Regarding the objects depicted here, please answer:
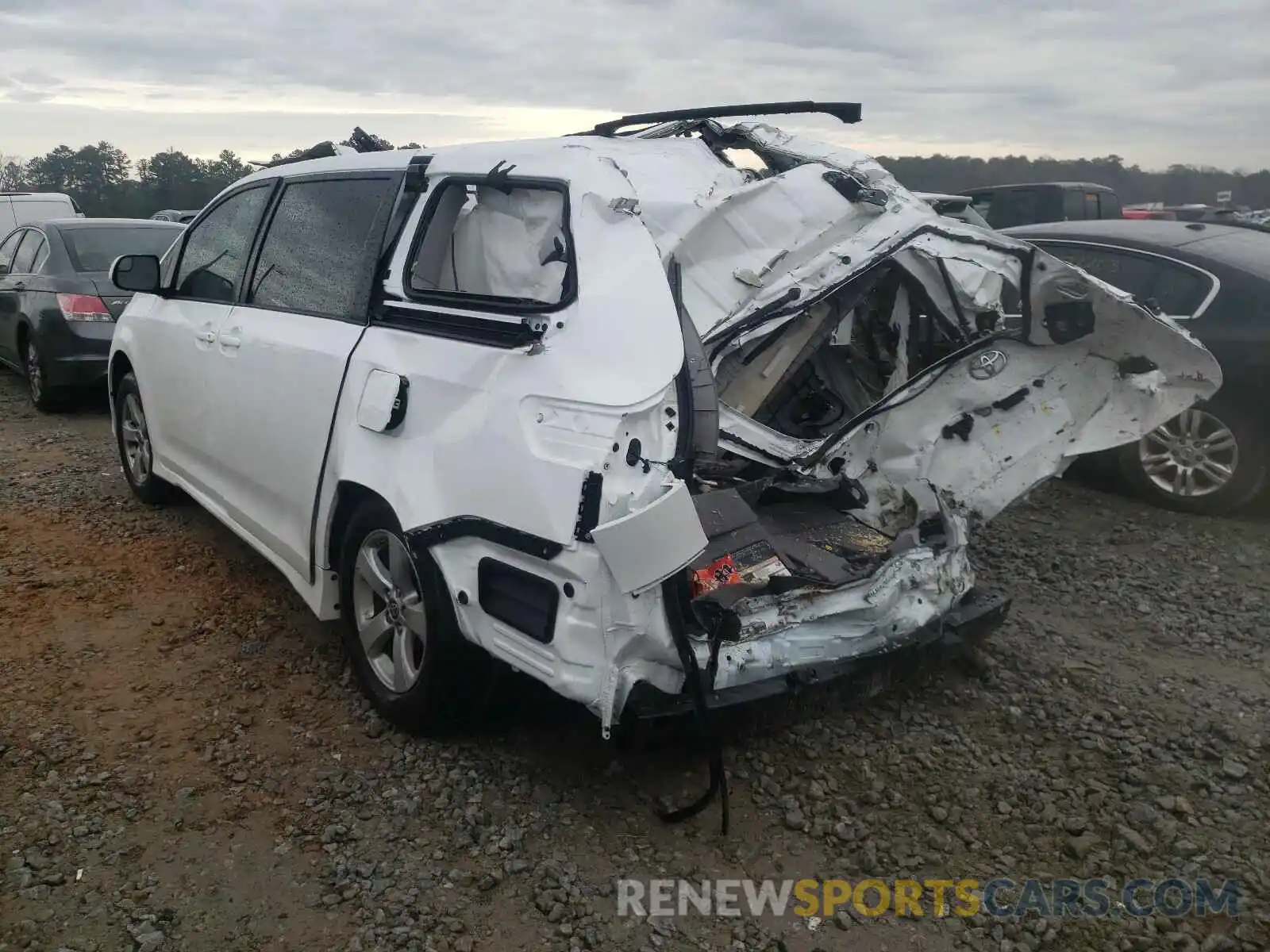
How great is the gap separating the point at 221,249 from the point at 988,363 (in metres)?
3.30

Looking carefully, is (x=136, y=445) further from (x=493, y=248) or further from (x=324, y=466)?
(x=493, y=248)

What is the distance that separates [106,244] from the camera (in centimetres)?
813

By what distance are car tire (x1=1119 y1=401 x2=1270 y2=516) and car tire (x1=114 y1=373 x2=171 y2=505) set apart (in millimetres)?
5380

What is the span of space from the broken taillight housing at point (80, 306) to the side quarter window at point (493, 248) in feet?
18.7

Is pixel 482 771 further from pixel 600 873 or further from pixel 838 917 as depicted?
pixel 838 917

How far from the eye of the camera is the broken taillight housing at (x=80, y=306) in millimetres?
7664

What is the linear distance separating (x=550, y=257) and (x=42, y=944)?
2.20 meters

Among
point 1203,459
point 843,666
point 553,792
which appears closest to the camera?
point 843,666

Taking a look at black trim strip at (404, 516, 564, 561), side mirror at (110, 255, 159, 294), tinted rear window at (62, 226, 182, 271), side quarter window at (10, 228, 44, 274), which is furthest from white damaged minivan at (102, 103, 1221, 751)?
side quarter window at (10, 228, 44, 274)

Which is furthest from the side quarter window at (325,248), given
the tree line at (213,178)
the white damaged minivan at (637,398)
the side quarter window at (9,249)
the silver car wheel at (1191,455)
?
the tree line at (213,178)

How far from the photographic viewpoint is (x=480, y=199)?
3.21 m

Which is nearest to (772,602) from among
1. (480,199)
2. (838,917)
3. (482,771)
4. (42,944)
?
(838,917)

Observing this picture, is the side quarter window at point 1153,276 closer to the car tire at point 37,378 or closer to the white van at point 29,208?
the car tire at point 37,378

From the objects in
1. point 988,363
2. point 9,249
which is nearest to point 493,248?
point 988,363
